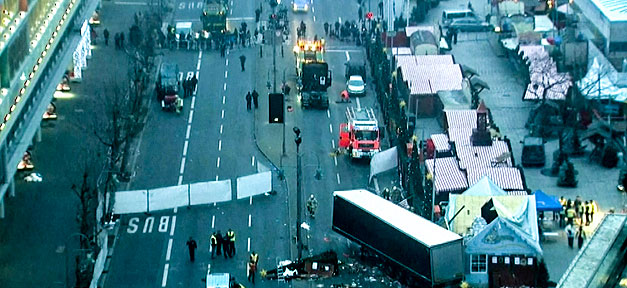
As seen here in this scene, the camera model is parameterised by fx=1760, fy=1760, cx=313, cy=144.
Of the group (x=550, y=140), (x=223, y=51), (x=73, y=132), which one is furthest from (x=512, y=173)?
(x=223, y=51)

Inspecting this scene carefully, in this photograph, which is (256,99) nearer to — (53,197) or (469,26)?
(53,197)

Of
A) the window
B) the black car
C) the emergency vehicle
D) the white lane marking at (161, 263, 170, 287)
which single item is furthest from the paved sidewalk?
the black car

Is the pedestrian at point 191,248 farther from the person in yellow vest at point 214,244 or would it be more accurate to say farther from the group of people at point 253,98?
the group of people at point 253,98

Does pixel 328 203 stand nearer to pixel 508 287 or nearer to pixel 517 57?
pixel 508 287

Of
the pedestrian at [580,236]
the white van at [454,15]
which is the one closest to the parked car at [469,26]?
the white van at [454,15]

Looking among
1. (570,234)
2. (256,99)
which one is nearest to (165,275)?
(570,234)

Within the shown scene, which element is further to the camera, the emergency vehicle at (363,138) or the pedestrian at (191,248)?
the emergency vehicle at (363,138)

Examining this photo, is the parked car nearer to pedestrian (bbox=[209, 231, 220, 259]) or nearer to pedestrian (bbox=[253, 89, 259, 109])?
pedestrian (bbox=[253, 89, 259, 109])

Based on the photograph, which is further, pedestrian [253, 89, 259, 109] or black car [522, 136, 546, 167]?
pedestrian [253, 89, 259, 109]
